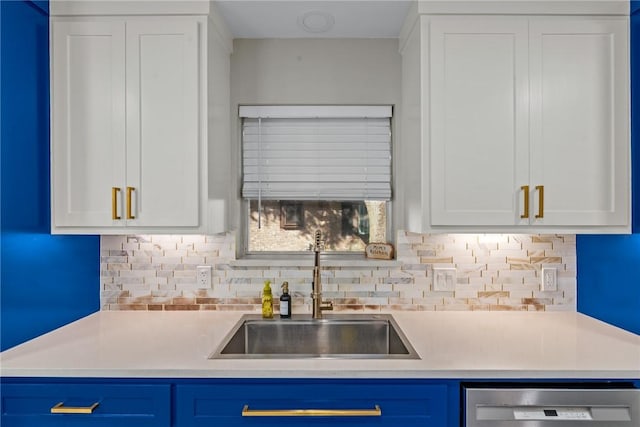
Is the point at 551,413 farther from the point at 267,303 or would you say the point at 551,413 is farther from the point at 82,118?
the point at 82,118

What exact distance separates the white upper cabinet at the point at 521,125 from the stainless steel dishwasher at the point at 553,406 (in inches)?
24.9

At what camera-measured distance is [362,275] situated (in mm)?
2117

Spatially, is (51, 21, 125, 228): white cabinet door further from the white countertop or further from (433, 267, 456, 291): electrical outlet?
(433, 267, 456, 291): electrical outlet

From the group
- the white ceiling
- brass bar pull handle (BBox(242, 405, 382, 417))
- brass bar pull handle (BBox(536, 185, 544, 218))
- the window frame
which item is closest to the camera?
brass bar pull handle (BBox(242, 405, 382, 417))

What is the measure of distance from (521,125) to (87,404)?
6.16ft

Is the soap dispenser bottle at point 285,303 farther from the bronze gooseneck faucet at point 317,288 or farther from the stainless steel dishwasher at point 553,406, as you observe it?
the stainless steel dishwasher at point 553,406

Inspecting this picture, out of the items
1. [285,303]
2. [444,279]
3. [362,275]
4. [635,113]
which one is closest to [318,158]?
[362,275]

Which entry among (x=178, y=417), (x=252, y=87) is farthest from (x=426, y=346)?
(x=252, y=87)

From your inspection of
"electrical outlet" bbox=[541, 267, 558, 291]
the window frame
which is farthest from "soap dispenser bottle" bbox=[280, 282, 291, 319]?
"electrical outlet" bbox=[541, 267, 558, 291]

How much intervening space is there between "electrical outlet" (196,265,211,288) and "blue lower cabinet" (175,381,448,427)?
2.52 ft

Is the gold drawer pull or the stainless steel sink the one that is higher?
the gold drawer pull

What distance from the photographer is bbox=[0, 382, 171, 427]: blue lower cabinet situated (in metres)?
1.37

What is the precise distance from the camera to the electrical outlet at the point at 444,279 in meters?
2.09

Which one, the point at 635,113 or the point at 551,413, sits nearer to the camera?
the point at 551,413
